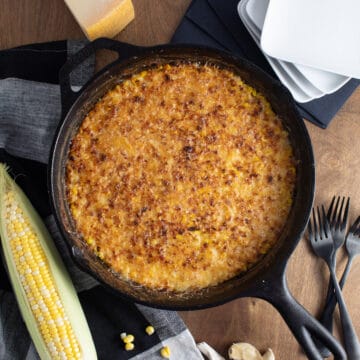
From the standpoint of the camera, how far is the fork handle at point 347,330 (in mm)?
2176

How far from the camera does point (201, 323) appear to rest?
2.27 metres

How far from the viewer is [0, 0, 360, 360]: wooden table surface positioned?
7.35 ft

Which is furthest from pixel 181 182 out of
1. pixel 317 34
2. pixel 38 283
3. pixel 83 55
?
pixel 317 34

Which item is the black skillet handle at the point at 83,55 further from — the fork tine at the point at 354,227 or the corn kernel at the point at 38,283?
the fork tine at the point at 354,227

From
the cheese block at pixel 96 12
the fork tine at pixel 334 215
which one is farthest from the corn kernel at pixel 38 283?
the fork tine at pixel 334 215

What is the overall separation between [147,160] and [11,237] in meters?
0.63

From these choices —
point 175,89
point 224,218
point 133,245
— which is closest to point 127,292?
point 133,245

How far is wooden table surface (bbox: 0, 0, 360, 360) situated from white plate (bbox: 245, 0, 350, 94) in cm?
16

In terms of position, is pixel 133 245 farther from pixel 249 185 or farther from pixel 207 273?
pixel 249 185

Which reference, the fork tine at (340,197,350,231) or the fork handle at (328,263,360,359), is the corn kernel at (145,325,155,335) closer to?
the fork handle at (328,263,360,359)

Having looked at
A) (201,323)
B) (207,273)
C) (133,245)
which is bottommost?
(201,323)

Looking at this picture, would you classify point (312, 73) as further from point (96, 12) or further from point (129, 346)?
point (129, 346)

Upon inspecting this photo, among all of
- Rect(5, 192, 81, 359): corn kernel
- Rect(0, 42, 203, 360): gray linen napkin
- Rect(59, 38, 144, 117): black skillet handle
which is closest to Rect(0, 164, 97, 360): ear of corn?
Rect(5, 192, 81, 359): corn kernel

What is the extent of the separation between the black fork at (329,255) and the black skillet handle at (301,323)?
13.4 inches
